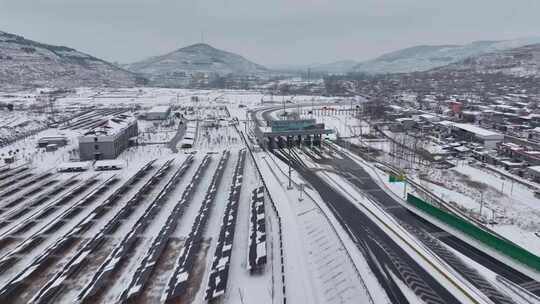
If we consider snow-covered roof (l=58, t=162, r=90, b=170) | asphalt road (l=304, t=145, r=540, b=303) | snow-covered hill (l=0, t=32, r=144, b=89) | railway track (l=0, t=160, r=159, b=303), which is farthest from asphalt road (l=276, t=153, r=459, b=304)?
snow-covered hill (l=0, t=32, r=144, b=89)

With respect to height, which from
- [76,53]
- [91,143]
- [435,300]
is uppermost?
[76,53]

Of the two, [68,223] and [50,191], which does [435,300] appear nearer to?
[68,223]

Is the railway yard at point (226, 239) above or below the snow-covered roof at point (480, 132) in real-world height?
below

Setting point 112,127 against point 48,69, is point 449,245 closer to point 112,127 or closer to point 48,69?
point 112,127

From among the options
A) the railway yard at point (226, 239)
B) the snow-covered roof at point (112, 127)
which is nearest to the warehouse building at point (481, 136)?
the railway yard at point (226, 239)

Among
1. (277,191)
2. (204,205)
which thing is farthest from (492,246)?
(204,205)

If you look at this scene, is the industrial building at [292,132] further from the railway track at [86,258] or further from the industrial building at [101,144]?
the railway track at [86,258]
